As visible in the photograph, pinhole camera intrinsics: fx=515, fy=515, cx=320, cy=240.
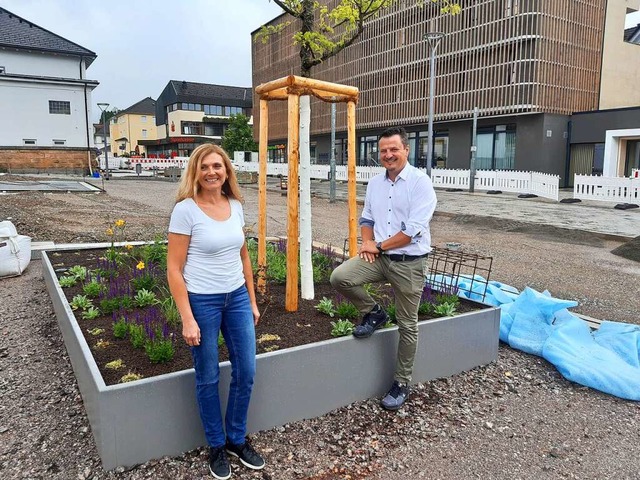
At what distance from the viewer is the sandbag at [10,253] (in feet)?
23.1

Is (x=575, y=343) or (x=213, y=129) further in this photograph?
(x=213, y=129)

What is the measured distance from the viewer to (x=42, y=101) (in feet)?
122

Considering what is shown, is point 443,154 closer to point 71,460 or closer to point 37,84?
point 37,84

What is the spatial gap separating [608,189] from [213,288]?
22.3 metres

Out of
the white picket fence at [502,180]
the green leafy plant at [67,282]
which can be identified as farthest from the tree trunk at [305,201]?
the white picket fence at [502,180]

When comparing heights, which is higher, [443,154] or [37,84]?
[37,84]

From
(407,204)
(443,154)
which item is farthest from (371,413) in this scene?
(443,154)

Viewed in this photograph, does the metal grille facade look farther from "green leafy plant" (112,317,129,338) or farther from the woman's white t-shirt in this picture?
the woman's white t-shirt

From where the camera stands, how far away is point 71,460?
9.75 feet

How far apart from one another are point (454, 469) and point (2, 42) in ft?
141

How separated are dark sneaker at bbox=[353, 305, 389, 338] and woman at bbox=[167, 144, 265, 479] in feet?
3.42

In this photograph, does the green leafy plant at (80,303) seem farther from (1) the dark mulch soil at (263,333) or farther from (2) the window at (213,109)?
(2) the window at (213,109)

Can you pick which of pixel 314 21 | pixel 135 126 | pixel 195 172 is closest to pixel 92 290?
pixel 195 172

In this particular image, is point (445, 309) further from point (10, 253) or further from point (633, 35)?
point (633, 35)
